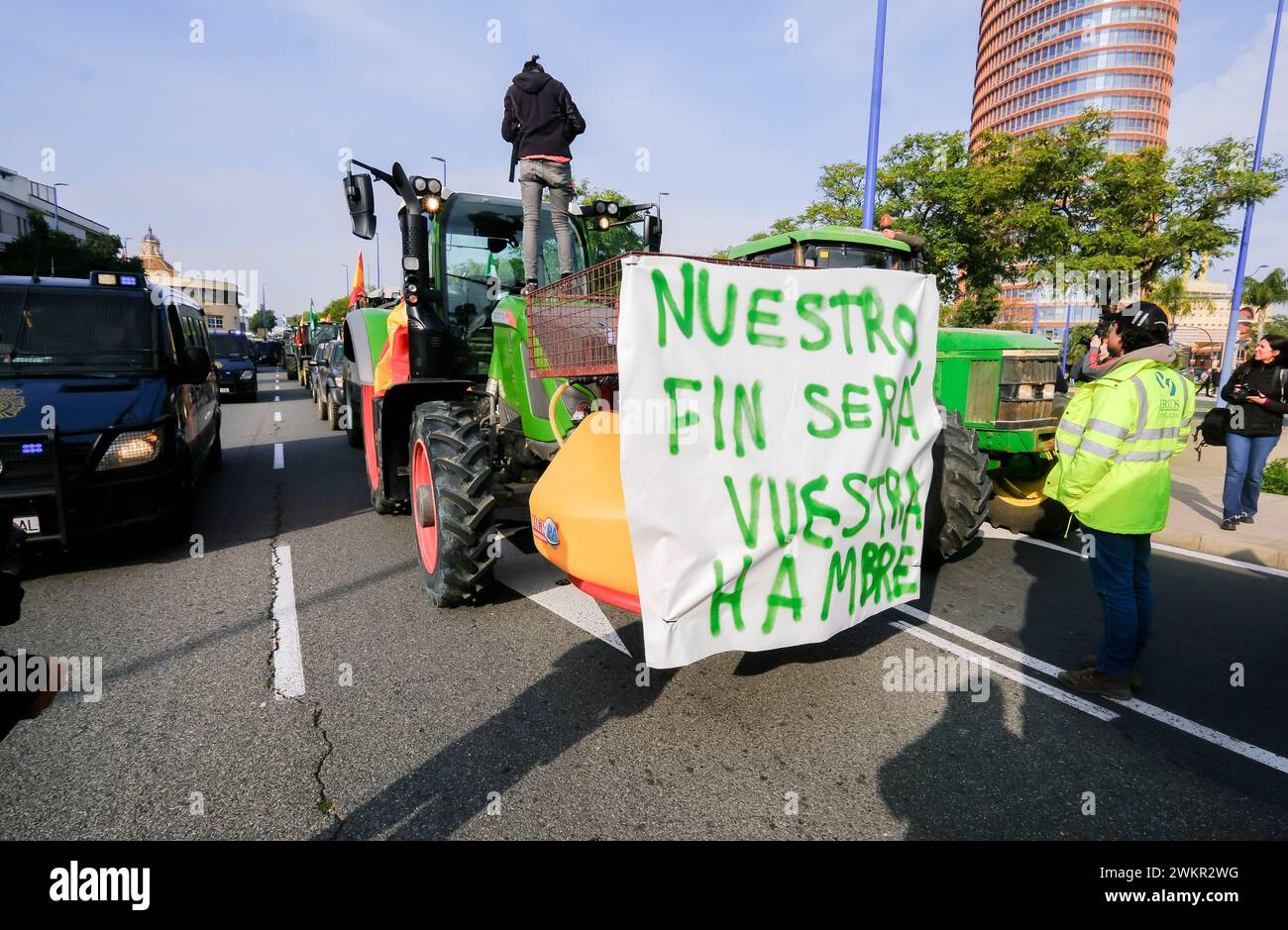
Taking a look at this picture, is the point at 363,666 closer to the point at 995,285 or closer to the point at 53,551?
the point at 53,551

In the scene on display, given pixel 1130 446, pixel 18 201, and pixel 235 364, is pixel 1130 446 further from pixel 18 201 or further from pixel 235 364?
pixel 18 201

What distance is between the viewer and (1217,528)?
666cm

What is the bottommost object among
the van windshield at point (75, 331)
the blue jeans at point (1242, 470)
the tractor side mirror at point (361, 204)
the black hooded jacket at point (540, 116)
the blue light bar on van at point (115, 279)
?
the blue jeans at point (1242, 470)

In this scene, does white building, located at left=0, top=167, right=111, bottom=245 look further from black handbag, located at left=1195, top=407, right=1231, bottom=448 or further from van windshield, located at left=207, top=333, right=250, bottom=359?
black handbag, located at left=1195, top=407, right=1231, bottom=448

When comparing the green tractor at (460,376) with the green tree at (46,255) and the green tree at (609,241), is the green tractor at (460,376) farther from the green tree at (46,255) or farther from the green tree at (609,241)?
the green tree at (46,255)

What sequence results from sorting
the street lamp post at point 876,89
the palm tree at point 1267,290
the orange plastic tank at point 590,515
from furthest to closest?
the palm tree at point 1267,290
the street lamp post at point 876,89
the orange plastic tank at point 590,515

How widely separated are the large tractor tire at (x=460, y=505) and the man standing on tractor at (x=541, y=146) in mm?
1508

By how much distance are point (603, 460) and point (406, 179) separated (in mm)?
3328

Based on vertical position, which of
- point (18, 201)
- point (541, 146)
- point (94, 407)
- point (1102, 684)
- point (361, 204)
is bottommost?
point (1102, 684)

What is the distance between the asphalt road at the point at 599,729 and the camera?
2529 millimetres

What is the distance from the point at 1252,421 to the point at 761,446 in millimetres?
6464

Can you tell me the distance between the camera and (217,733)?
9.90 ft

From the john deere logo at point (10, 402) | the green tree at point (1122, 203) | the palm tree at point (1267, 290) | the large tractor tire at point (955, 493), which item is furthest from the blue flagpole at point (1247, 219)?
the palm tree at point (1267, 290)

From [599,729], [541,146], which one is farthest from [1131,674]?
[541,146]
